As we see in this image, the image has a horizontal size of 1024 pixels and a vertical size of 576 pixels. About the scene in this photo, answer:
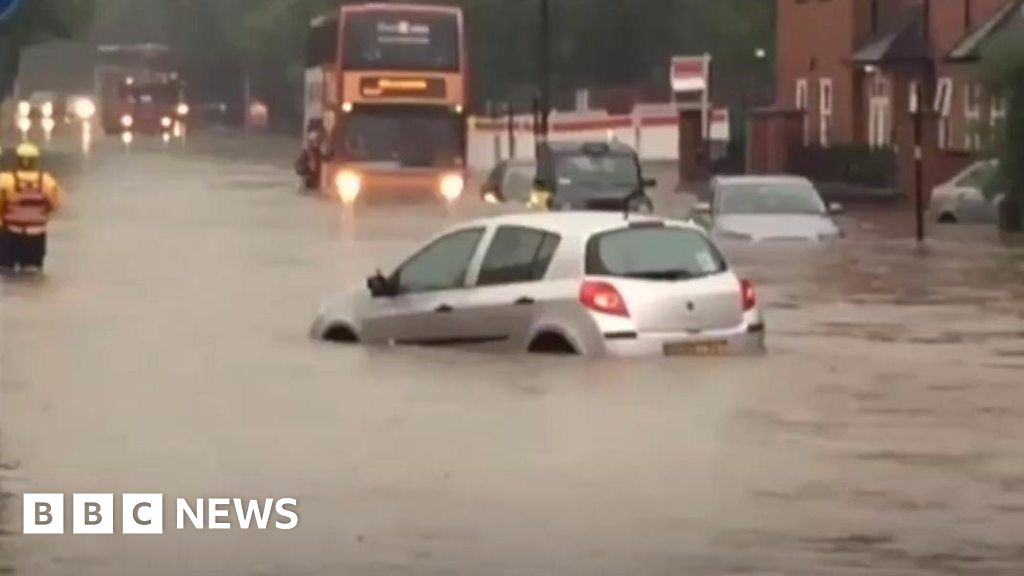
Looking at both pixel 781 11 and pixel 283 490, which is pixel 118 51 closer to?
pixel 781 11

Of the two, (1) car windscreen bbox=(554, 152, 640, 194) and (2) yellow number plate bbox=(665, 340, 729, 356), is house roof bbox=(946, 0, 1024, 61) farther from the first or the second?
(2) yellow number plate bbox=(665, 340, 729, 356)

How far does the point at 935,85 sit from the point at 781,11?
15460mm

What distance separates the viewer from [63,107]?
518ft

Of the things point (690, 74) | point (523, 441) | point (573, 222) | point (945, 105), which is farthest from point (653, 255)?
point (690, 74)

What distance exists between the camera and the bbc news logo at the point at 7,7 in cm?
1428

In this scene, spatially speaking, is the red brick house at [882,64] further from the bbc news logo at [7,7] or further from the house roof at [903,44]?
the bbc news logo at [7,7]

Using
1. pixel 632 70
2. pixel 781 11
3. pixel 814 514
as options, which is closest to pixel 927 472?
pixel 814 514

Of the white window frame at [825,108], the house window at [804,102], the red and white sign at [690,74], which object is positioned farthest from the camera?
the house window at [804,102]

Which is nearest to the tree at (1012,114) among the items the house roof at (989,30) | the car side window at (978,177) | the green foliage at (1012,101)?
the green foliage at (1012,101)

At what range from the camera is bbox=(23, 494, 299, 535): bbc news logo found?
13.9 m

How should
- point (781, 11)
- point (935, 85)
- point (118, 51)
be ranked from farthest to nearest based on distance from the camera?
point (118, 51) → point (781, 11) → point (935, 85)

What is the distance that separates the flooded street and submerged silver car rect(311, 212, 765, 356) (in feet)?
0.95

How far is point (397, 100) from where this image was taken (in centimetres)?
5947

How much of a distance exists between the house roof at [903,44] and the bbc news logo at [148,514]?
54.5 m
